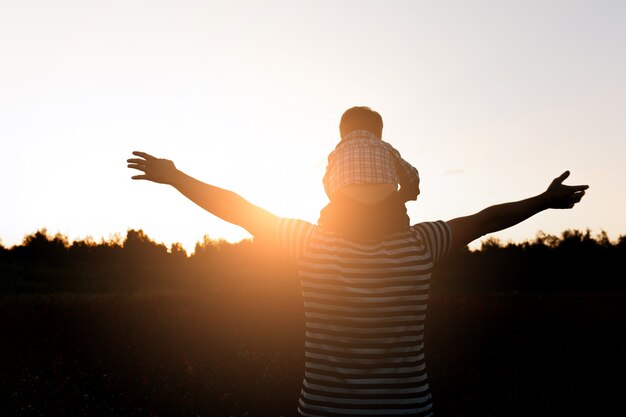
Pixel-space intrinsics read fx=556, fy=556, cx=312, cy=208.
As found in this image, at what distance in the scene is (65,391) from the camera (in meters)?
9.48

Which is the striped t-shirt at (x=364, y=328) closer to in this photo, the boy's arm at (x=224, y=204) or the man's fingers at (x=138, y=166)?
the boy's arm at (x=224, y=204)

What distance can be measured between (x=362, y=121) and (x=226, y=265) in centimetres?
4198

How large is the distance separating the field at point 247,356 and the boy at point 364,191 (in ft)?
24.5

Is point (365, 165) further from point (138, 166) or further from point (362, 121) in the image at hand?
point (138, 166)

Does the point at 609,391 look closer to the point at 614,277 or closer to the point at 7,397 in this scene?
the point at 7,397

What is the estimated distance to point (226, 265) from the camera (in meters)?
43.2

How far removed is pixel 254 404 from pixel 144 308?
717 cm

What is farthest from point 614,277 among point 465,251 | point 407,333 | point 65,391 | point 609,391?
point 407,333

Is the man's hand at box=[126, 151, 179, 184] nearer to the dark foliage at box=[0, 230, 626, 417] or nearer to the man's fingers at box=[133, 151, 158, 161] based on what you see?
the man's fingers at box=[133, 151, 158, 161]

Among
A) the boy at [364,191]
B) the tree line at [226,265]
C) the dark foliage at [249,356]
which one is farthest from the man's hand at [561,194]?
the tree line at [226,265]

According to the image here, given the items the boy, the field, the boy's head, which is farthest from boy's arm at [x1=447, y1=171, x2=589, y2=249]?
the field

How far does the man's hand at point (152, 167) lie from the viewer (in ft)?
6.86

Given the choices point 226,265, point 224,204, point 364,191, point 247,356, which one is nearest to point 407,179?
point 364,191

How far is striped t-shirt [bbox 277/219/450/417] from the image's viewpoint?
1.88 meters
